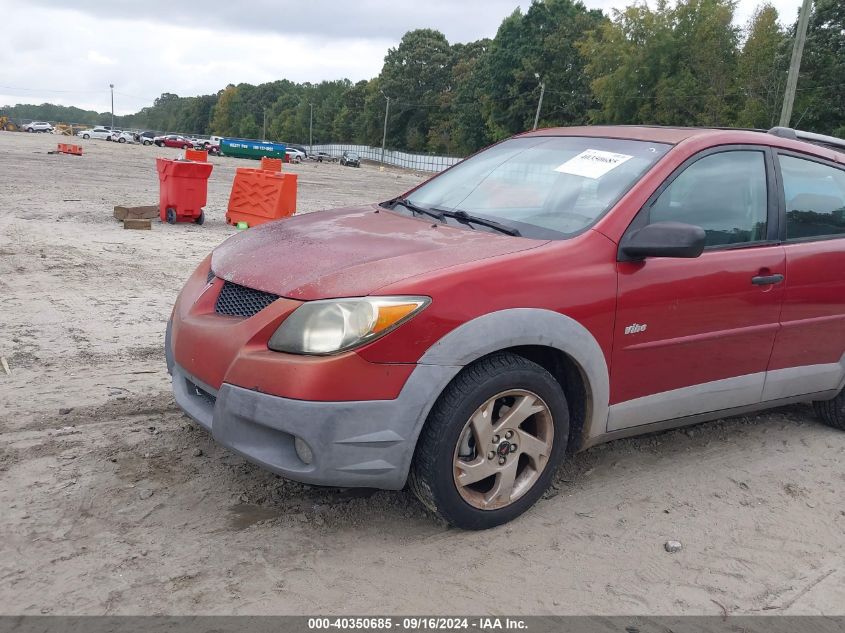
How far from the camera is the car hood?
9.77 feet

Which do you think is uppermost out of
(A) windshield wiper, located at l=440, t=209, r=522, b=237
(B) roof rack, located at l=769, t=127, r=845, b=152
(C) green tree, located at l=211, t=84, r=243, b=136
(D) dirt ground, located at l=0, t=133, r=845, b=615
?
(C) green tree, located at l=211, t=84, r=243, b=136

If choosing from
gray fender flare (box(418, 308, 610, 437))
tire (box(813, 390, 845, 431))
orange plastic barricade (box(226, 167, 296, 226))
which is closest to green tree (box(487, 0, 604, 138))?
orange plastic barricade (box(226, 167, 296, 226))

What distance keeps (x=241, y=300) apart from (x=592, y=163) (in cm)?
186

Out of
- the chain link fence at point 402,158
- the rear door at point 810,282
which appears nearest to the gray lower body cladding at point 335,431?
the rear door at point 810,282

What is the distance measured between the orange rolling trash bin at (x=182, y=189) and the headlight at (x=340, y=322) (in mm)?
10270

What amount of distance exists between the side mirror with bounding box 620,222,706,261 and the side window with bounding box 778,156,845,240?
41.5 inches

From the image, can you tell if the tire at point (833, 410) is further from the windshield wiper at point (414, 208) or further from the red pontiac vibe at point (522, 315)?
the windshield wiper at point (414, 208)

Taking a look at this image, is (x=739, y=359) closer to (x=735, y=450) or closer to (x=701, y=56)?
(x=735, y=450)

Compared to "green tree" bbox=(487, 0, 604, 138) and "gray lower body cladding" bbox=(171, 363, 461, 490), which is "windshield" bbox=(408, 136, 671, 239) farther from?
"green tree" bbox=(487, 0, 604, 138)

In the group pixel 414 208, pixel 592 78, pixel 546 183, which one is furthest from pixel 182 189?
pixel 592 78

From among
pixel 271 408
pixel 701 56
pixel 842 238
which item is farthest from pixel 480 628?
pixel 701 56

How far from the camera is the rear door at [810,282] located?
3.99 m

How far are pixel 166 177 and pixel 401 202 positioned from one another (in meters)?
9.23

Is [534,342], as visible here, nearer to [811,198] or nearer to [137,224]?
[811,198]
